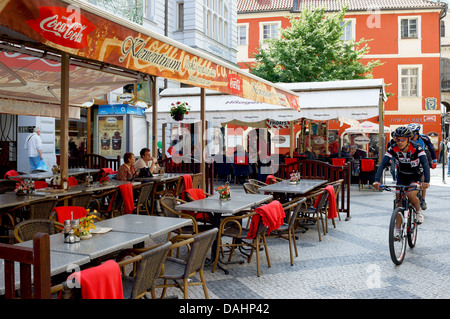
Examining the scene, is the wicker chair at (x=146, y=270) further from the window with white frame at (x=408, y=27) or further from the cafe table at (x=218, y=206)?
the window with white frame at (x=408, y=27)

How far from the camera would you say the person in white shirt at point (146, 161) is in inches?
379

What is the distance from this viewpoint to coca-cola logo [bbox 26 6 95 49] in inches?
144

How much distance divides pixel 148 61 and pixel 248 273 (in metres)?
2.76

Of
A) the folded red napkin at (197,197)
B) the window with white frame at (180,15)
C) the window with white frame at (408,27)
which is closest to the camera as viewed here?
the folded red napkin at (197,197)

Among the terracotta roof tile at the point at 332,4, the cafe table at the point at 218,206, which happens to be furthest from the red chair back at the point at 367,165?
the terracotta roof tile at the point at 332,4

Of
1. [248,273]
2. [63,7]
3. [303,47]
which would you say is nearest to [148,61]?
[63,7]

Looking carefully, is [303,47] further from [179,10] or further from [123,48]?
[123,48]

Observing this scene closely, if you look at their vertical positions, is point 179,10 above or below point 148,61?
above

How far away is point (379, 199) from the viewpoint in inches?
483

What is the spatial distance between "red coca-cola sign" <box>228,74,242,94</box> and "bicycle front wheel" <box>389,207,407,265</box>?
3379 millimetres

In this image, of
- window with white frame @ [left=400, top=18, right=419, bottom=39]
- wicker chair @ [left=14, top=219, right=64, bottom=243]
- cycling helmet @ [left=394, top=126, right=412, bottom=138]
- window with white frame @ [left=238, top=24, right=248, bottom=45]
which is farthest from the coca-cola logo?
window with white frame @ [left=400, top=18, right=419, bottom=39]

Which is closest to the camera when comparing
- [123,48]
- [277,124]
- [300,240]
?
[123,48]

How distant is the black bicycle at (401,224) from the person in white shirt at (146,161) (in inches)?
206

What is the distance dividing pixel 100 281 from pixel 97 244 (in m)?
1.00
